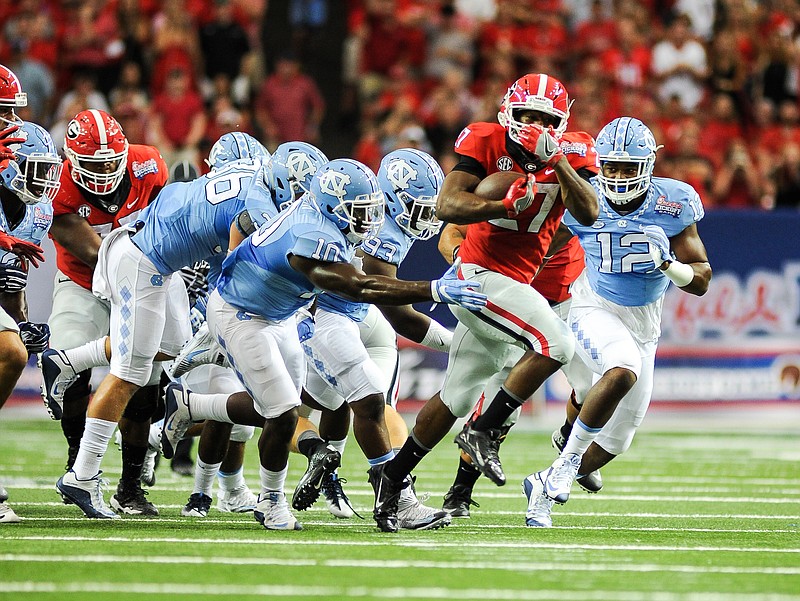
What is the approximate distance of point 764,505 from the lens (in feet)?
23.8

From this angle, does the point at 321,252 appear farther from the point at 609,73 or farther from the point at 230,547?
the point at 609,73

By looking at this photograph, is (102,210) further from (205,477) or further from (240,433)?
(205,477)

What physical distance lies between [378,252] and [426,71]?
8066 mm

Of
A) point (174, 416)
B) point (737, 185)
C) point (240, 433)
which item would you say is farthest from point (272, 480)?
point (737, 185)

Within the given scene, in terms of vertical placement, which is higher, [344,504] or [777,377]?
[777,377]

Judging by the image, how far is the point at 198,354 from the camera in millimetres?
6559

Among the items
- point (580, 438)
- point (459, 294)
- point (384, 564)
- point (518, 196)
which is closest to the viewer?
point (384, 564)

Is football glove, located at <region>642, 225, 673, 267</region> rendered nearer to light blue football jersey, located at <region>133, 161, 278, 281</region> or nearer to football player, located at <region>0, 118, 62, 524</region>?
light blue football jersey, located at <region>133, 161, 278, 281</region>

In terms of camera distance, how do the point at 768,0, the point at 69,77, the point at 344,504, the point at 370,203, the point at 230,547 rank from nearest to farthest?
the point at 230,547 → the point at 370,203 → the point at 344,504 → the point at 69,77 → the point at 768,0

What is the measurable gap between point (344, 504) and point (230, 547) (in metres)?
1.34

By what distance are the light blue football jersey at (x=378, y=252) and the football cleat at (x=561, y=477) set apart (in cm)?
119

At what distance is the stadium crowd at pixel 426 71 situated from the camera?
12.9 meters

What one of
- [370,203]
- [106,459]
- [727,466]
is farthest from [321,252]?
[727,466]

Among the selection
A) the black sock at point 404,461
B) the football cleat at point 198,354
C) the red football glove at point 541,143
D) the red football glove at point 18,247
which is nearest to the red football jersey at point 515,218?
the red football glove at point 541,143
